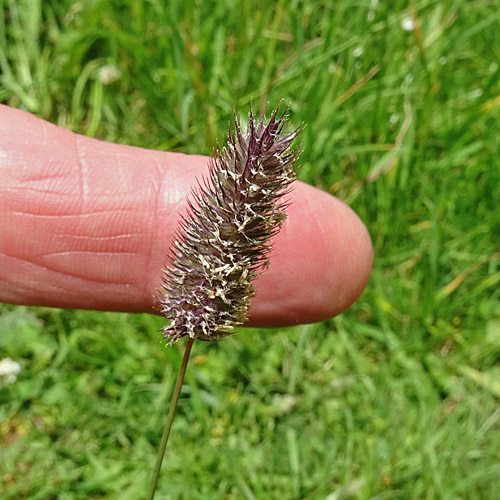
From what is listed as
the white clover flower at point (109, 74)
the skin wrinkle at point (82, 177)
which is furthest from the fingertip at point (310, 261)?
the white clover flower at point (109, 74)

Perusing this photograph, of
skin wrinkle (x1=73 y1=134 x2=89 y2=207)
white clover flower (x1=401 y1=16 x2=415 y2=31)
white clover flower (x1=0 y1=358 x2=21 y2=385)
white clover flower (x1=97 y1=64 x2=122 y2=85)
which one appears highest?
white clover flower (x1=401 y1=16 x2=415 y2=31)

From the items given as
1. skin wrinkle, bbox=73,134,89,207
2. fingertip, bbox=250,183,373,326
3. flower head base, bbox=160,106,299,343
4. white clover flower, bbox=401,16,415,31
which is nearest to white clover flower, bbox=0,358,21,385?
skin wrinkle, bbox=73,134,89,207

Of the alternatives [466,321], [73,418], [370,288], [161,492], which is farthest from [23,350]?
[466,321]

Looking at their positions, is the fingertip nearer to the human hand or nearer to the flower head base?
the human hand

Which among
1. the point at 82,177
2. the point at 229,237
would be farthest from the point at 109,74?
the point at 229,237

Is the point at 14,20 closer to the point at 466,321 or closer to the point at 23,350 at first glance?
the point at 23,350

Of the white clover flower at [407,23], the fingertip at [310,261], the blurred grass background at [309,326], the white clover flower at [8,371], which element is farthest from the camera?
the white clover flower at [407,23]

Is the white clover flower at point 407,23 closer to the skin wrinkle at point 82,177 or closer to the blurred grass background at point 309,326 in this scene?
the blurred grass background at point 309,326
